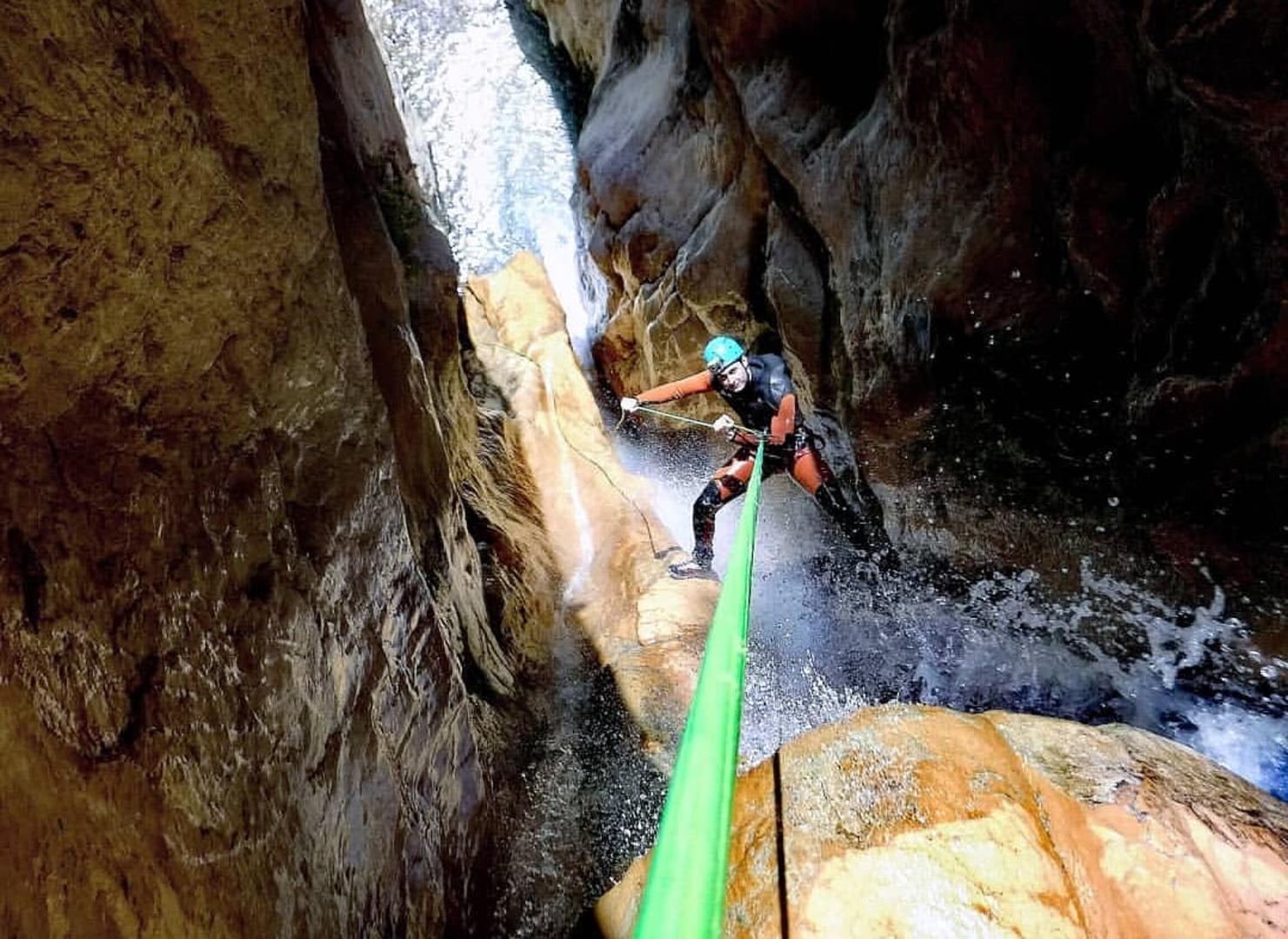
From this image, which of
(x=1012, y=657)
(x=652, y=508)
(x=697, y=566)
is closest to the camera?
(x=1012, y=657)

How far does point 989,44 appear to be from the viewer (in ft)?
14.8

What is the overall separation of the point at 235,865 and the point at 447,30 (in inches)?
737

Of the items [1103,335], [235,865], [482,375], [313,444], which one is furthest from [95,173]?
[482,375]

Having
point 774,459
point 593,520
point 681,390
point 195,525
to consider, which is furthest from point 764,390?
point 195,525

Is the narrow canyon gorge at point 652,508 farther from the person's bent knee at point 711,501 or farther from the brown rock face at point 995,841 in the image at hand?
the person's bent knee at point 711,501

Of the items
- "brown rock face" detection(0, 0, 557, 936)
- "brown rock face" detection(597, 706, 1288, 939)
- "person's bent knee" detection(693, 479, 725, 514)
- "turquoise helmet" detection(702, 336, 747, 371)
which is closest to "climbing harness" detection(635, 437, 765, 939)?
"brown rock face" detection(597, 706, 1288, 939)

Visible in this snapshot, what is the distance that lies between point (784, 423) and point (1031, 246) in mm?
2349

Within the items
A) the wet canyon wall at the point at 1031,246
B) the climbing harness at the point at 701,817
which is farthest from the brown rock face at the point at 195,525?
the wet canyon wall at the point at 1031,246

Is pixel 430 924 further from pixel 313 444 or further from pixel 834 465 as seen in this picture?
pixel 834 465

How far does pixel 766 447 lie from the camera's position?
6.40 meters

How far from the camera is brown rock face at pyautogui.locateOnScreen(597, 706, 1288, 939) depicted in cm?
205

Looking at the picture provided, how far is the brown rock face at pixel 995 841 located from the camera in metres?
2.05

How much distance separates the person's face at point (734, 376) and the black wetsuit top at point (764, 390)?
0.04 meters

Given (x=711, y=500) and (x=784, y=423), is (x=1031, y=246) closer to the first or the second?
(x=784, y=423)
